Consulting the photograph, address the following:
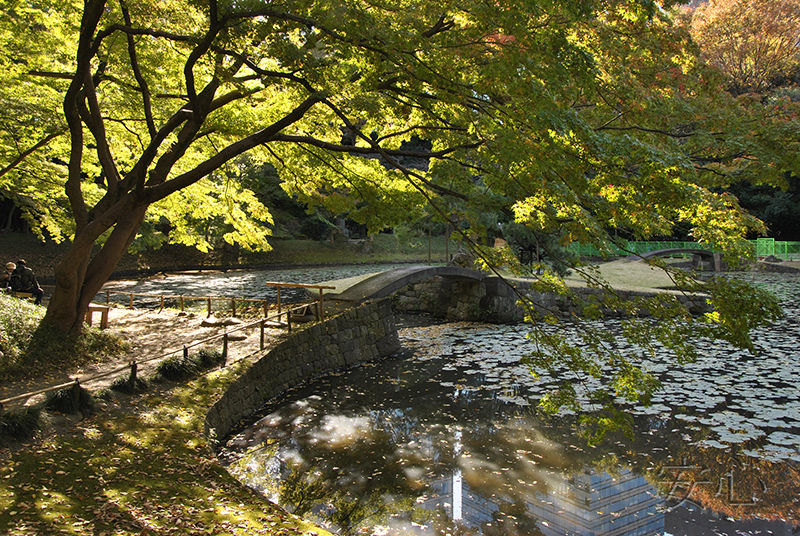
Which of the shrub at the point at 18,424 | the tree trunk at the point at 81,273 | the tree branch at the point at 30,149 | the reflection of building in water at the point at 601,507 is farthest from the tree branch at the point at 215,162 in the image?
the reflection of building in water at the point at 601,507

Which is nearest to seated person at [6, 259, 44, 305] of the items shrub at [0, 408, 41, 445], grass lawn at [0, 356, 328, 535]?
grass lawn at [0, 356, 328, 535]

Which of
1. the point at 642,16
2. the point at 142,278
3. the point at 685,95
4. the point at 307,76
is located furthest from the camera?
the point at 142,278

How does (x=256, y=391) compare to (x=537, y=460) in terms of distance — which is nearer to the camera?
(x=537, y=460)

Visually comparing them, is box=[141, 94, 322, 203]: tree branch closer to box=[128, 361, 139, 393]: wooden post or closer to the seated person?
box=[128, 361, 139, 393]: wooden post

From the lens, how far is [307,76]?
25.4 feet

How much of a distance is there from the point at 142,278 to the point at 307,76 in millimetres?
26780

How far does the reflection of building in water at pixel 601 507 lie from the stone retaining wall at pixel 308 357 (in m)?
5.17

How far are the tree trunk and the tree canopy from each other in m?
0.04

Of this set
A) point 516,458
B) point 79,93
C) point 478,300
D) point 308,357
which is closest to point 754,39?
point 478,300

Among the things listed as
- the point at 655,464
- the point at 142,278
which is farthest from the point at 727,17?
the point at 142,278

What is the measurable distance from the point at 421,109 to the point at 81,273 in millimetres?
7419

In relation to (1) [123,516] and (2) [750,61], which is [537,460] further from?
(2) [750,61]

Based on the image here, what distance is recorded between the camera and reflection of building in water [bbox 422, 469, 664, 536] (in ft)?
21.3

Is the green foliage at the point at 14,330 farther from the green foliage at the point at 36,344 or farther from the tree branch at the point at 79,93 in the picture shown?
the tree branch at the point at 79,93
